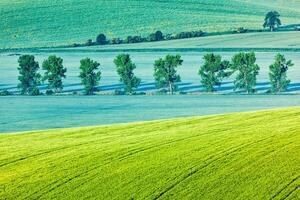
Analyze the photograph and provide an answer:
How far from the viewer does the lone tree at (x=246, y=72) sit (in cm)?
Answer: 4466

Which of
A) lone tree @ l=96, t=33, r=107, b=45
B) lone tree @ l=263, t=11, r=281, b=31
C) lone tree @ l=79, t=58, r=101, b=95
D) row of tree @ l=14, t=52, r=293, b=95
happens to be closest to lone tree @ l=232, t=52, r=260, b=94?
row of tree @ l=14, t=52, r=293, b=95

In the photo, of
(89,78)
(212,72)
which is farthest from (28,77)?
(212,72)

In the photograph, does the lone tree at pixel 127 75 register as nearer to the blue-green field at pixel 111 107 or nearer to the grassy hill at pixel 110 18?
the blue-green field at pixel 111 107

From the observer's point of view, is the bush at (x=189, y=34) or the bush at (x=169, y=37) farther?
the bush at (x=189, y=34)

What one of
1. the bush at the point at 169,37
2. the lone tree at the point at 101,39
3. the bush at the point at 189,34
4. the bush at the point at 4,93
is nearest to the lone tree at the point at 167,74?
the bush at the point at 4,93

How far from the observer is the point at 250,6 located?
118500 mm

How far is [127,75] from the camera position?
154ft

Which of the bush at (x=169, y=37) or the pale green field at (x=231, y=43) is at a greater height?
the bush at (x=169, y=37)

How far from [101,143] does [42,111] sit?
16.6 meters

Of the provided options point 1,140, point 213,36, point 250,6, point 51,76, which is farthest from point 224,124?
point 250,6

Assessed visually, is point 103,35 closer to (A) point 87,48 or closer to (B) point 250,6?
(A) point 87,48

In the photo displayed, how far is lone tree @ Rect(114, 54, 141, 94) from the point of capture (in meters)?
46.2

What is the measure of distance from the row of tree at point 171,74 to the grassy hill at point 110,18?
36.0 metres

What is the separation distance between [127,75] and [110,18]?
53.3 meters
